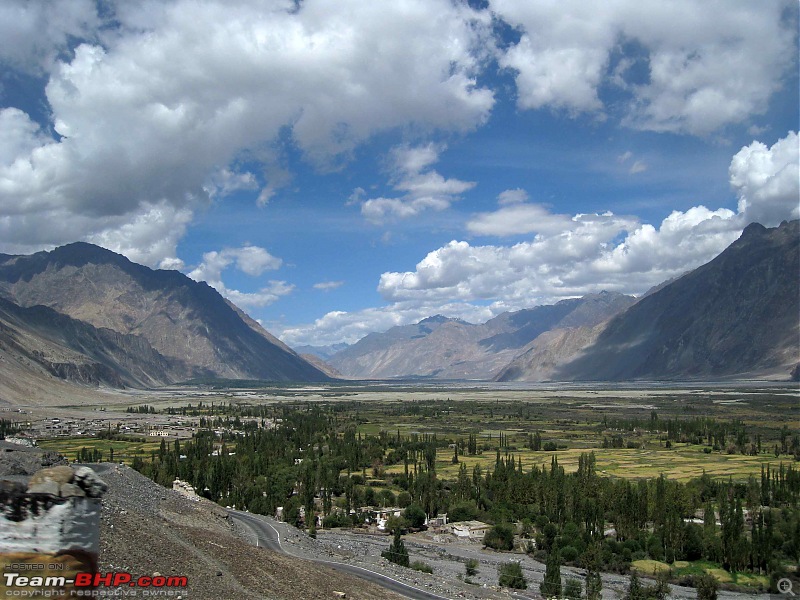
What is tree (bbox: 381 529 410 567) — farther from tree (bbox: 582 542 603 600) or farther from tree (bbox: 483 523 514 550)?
tree (bbox: 582 542 603 600)

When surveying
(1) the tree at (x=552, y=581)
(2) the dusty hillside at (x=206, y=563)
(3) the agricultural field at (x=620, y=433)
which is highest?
(2) the dusty hillside at (x=206, y=563)

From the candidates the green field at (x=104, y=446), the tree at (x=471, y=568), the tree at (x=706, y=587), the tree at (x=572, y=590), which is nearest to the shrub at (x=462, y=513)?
the tree at (x=471, y=568)

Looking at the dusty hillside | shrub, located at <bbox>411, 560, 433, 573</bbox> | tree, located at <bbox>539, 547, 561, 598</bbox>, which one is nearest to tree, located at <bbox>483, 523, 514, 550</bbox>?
shrub, located at <bbox>411, 560, 433, 573</bbox>

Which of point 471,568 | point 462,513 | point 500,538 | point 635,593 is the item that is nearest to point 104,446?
point 462,513

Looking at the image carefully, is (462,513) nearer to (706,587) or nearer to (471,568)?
(471,568)

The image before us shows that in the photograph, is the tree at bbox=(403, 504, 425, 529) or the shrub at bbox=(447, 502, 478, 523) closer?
the tree at bbox=(403, 504, 425, 529)

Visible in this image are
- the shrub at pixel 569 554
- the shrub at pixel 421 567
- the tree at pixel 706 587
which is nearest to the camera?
the tree at pixel 706 587

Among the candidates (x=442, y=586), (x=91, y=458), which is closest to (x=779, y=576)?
(x=442, y=586)

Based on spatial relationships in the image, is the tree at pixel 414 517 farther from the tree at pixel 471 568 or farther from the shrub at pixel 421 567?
the shrub at pixel 421 567
